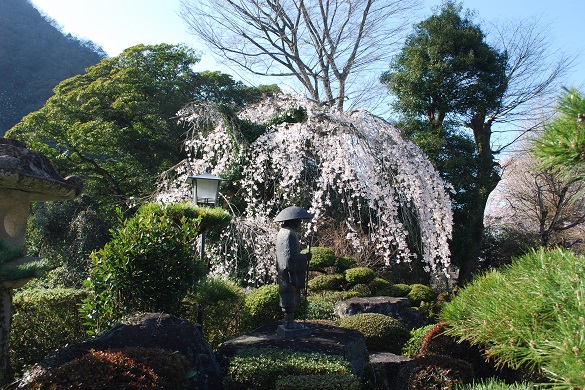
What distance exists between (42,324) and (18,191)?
2.21 meters

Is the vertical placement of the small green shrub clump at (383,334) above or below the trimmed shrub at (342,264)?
below

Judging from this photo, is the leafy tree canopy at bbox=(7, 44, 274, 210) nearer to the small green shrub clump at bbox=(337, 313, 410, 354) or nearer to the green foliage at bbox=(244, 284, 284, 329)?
the green foliage at bbox=(244, 284, 284, 329)

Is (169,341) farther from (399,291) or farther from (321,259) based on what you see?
(399,291)

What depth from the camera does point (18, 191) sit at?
12.6ft

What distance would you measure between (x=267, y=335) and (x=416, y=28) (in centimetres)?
1203

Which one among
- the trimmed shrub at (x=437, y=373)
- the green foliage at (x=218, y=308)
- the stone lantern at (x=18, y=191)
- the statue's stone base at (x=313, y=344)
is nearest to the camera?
the stone lantern at (x=18, y=191)

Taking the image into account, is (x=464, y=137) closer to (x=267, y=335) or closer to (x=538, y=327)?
(x=267, y=335)

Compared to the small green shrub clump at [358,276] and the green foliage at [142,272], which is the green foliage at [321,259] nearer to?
the small green shrub clump at [358,276]

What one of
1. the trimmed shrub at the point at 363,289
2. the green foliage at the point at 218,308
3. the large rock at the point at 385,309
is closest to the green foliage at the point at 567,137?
the green foliage at the point at 218,308

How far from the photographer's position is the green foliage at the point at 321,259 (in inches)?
360

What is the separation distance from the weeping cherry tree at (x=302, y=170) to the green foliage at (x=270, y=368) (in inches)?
163

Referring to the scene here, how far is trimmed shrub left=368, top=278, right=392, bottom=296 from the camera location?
29.9ft

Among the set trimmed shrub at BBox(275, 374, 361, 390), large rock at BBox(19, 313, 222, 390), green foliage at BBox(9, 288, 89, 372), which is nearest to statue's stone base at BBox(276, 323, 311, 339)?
large rock at BBox(19, 313, 222, 390)

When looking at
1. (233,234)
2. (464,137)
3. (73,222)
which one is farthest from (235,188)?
(464,137)
